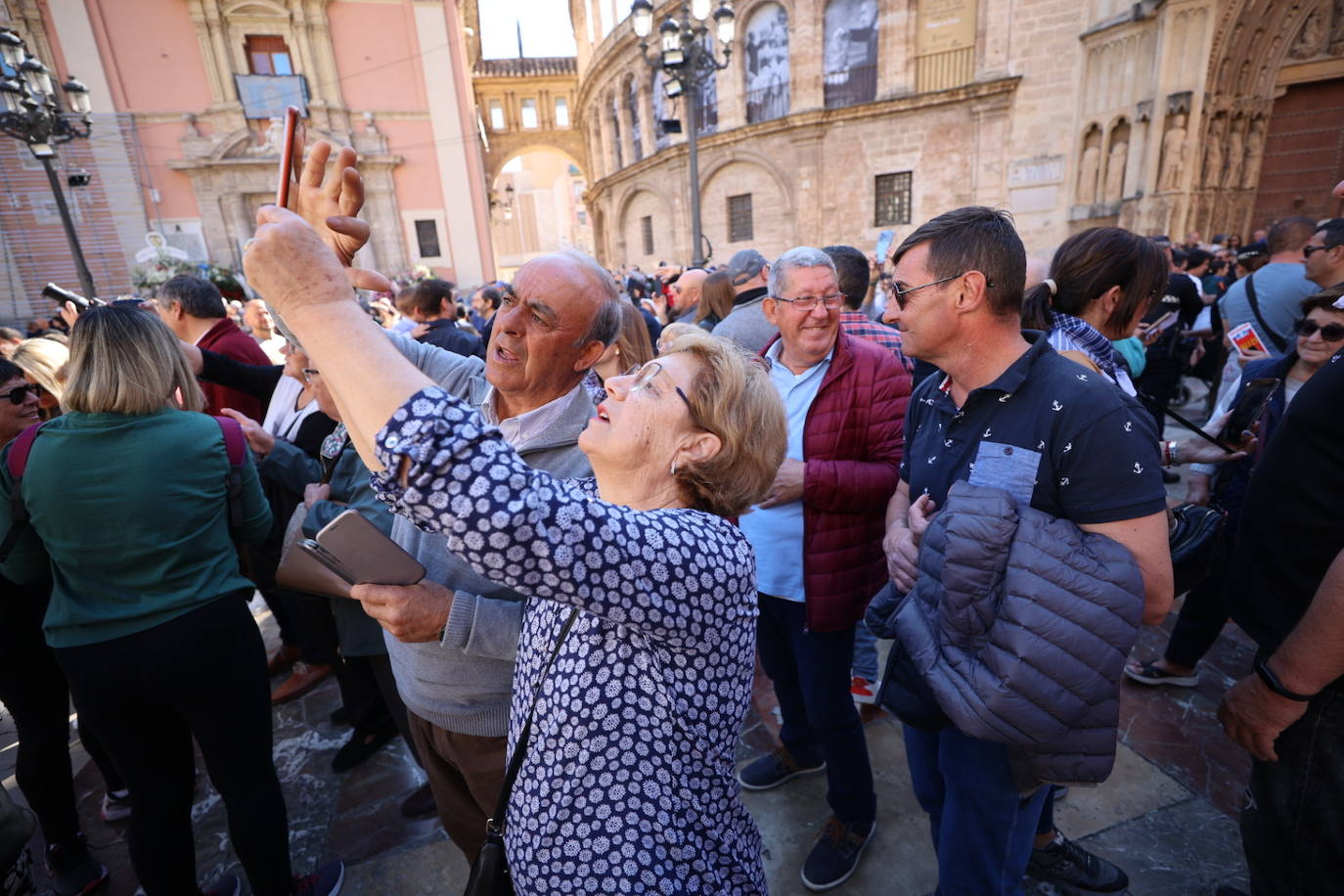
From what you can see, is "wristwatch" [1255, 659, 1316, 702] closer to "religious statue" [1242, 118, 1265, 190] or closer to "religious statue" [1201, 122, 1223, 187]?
"religious statue" [1201, 122, 1223, 187]

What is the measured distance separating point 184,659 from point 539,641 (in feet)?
4.84

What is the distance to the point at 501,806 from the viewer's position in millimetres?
1277

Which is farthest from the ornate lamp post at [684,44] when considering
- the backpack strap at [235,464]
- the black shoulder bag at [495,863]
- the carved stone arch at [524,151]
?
the carved stone arch at [524,151]

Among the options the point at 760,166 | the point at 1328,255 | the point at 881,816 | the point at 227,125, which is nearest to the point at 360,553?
the point at 881,816

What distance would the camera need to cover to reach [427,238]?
22344mm

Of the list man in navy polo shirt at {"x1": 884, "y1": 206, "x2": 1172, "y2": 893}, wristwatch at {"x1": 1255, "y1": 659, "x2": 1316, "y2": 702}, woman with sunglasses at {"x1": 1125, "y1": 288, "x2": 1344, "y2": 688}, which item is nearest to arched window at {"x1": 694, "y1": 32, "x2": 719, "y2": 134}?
woman with sunglasses at {"x1": 1125, "y1": 288, "x2": 1344, "y2": 688}

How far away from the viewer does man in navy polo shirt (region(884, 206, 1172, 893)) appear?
147 centimetres

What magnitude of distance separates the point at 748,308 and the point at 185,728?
320cm

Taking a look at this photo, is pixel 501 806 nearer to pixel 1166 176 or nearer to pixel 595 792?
pixel 595 792

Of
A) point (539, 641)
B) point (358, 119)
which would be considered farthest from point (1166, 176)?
point (358, 119)

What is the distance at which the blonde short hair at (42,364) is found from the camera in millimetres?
3227

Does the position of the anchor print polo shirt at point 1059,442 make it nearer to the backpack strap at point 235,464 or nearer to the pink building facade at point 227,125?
the backpack strap at point 235,464

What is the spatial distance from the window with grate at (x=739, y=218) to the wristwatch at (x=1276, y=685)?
21.3m

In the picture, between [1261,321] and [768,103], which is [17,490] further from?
[768,103]
